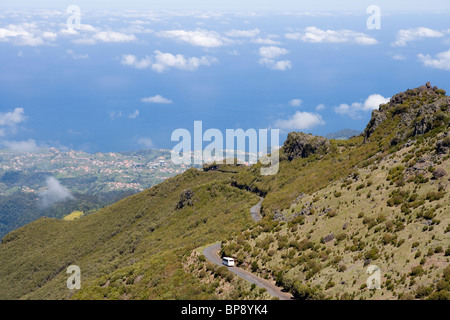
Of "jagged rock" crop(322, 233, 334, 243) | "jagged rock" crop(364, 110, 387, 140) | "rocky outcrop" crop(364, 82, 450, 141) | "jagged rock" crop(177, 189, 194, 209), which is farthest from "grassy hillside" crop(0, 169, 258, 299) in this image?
"rocky outcrop" crop(364, 82, 450, 141)

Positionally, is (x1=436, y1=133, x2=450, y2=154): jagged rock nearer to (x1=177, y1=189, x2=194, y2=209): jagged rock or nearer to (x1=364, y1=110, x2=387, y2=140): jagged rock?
(x1=364, y1=110, x2=387, y2=140): jagged rock

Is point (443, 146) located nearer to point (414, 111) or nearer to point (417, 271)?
point (417, 271)

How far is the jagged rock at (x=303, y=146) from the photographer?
7656 cm

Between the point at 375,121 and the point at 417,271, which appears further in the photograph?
the point at 375,121

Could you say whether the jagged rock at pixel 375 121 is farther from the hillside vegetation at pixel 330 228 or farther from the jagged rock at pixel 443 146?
the jagged rock at pixel 443 146

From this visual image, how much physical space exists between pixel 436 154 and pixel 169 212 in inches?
2656

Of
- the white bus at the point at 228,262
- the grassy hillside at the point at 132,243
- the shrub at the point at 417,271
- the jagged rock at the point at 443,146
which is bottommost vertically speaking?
the grassy hillside at the point at 132,243

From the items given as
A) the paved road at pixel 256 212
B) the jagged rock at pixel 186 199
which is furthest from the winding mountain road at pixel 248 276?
the jagged rock at pixel 186 199

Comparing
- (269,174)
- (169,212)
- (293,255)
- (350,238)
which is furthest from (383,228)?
(169,212)

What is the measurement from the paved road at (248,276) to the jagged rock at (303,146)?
125 feet

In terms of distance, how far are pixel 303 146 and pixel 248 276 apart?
50.2 meters

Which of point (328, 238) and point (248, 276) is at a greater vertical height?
point (328, 238)

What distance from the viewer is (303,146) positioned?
80.5m

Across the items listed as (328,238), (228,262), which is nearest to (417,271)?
(328,238)
